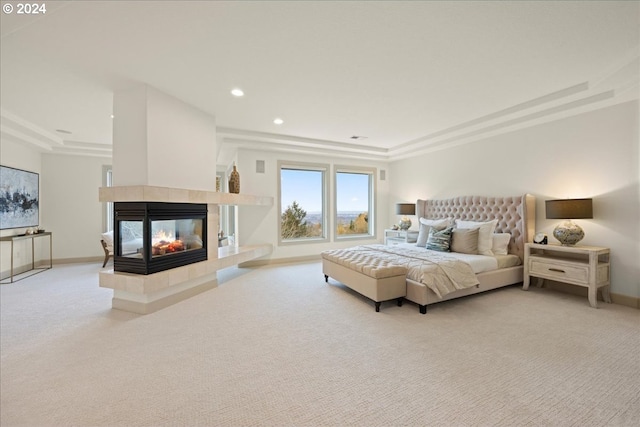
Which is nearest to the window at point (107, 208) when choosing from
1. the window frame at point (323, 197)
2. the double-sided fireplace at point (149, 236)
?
the double-sided fireplace at point (149, 236)

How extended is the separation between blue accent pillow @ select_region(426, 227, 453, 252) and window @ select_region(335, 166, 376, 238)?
2623 mm

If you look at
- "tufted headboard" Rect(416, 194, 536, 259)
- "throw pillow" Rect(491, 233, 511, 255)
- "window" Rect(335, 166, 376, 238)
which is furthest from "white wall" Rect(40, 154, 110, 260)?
"throw pillow" Rect(491, 233, 511, 255)

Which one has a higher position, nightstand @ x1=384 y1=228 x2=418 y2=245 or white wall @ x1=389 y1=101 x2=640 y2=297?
white wall @ x1=389 y1=101 x2=640 y2=297

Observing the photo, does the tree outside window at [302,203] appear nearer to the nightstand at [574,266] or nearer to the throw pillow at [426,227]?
the throw pillow at [426,227]

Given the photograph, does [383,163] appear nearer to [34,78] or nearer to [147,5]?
[147,5]

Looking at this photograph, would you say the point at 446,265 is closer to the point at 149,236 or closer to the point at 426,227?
the point at 426,227

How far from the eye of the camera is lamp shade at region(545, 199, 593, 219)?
132 inches

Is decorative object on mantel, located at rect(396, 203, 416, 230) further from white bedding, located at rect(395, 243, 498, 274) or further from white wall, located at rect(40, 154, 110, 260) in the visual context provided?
white wall, located at rect(40, 154, 110, 260)

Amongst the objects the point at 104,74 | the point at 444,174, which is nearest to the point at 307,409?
the point at 104,74

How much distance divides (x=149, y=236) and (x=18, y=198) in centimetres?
432

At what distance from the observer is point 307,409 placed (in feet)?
5.37

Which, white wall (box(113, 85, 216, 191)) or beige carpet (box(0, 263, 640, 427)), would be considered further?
white wall (box(113, 85, 216, 191))

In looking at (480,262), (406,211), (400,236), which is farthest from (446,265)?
(406,211)

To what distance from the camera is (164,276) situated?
3.22 meters
